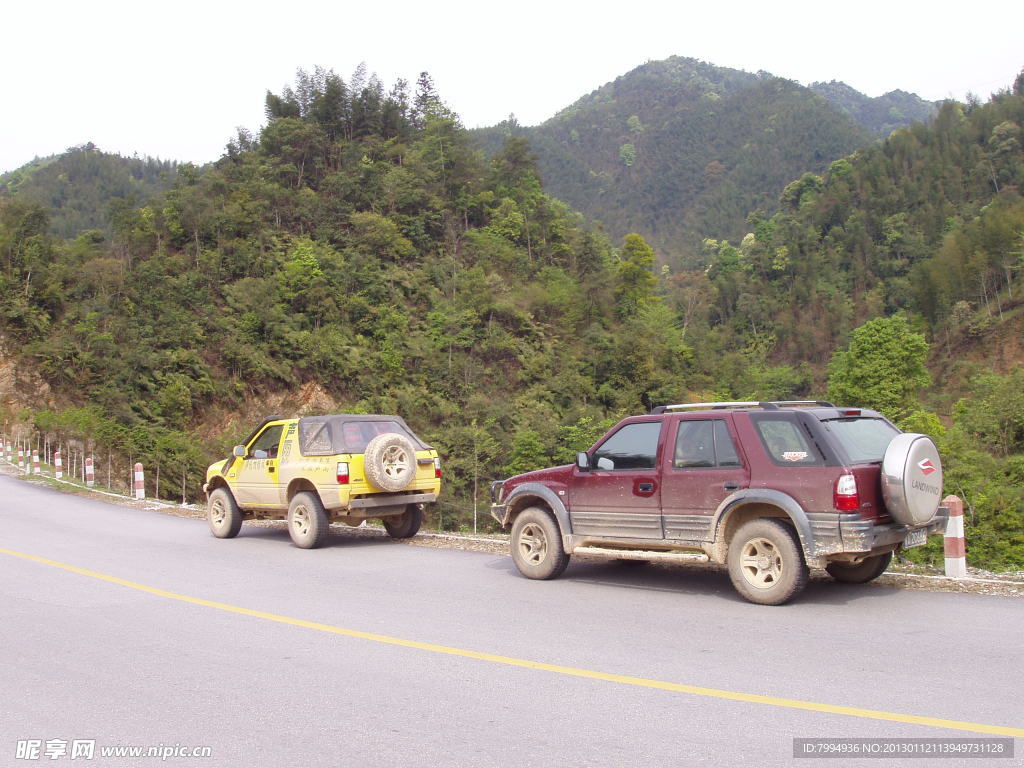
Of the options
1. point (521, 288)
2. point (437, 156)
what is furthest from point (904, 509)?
point (437, 156)

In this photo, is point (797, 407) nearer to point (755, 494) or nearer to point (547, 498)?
point (755, 494)

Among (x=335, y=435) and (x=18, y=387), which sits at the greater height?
(x=18, y=387)

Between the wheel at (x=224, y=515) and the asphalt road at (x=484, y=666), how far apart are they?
142 inches

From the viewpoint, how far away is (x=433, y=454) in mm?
12914

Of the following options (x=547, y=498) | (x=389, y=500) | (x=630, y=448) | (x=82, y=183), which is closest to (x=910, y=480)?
(x=630, y=448)

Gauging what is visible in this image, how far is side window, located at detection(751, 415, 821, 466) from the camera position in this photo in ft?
25.1

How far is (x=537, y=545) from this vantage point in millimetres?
9594

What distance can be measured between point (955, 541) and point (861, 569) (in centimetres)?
108

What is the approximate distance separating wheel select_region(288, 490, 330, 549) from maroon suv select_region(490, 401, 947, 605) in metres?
4.08

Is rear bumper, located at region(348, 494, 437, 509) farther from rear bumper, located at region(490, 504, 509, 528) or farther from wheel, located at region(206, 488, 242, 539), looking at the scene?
wheel, located at region(206, 488, 242, 539)

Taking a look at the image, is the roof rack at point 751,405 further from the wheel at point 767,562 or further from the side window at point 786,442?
the wheel at point 767,562

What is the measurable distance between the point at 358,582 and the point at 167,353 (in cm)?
4182

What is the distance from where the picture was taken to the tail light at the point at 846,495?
7.27 m

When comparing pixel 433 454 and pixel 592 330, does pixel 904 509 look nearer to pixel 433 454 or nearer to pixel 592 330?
pixel 433 454
